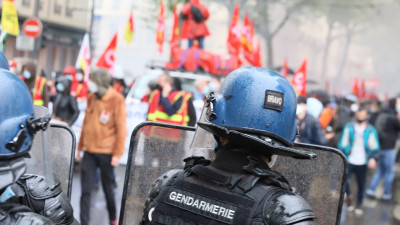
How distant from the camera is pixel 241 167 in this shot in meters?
2.46

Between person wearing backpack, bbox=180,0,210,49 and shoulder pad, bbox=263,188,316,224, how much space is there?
1078 centimetres

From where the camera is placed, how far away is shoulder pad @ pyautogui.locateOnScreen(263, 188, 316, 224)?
2195 mm

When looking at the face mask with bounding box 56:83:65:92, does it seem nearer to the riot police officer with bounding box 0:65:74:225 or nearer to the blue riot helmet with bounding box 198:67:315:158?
the blue riot helmet with bounding box 198:67:315:158

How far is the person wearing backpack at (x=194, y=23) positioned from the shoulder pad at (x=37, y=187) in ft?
34.5

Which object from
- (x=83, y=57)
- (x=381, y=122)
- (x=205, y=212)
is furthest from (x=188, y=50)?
(x=205, y=212)

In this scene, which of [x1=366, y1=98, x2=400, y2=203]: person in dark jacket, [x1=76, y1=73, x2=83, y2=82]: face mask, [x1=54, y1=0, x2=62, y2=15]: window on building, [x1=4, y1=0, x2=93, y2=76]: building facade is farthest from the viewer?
[x1=54, y1=0, x2=62, y2=15]: window on building

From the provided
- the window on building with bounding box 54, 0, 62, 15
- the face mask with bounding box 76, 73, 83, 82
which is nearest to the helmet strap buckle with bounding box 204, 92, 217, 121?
the face mask with bounding box 76, 73, 83, 82

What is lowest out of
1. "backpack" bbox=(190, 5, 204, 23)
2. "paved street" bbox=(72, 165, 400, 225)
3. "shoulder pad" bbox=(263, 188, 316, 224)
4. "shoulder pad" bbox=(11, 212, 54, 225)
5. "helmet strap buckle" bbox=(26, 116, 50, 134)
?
"paved street" bbox=(72, 165, 400, 225)

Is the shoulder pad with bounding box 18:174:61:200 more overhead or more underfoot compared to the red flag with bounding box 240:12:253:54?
more underfoot

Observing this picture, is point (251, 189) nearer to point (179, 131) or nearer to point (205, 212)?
point (205, 212)

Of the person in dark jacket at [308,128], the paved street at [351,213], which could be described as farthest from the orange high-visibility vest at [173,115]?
the person in dark jacket at [308,128]

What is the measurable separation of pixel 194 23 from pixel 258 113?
1086 cm

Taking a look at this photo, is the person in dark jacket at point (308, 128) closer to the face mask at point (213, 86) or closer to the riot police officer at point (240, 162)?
the face mask at point (213, 86)

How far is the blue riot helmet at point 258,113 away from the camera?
97.0 inches
